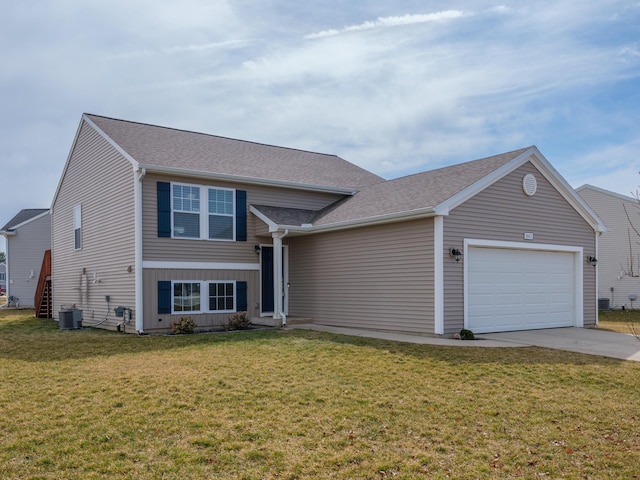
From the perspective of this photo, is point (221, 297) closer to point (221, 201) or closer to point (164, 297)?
point (164, 297)

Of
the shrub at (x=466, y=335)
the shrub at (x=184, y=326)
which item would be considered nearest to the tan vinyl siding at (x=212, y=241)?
the shrub at (x=184, y=326)

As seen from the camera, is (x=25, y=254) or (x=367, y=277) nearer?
(x=367, y=277)

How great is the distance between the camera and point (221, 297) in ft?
50.0

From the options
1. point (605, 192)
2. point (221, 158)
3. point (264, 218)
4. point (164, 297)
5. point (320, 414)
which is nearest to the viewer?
point (320, 414)

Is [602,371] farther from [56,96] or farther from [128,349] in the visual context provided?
[56,96]

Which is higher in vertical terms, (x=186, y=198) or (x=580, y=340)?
(x=186, y=198)

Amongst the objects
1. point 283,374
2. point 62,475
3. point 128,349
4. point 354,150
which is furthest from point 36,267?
point 62,475

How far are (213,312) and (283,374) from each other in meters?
7.24

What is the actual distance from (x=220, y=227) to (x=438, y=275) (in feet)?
21.1

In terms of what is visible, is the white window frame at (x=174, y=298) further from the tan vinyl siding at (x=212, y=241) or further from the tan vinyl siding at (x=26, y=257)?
the tan vinyl siding at (x=26, y=257)

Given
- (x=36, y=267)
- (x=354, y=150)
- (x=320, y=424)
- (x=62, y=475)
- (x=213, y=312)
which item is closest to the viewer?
(x=62, y=475)

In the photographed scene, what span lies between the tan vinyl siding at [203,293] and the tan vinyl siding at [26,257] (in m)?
18.4

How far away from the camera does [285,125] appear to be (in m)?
18.0

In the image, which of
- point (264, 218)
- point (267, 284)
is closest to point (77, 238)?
point (267, 284)
